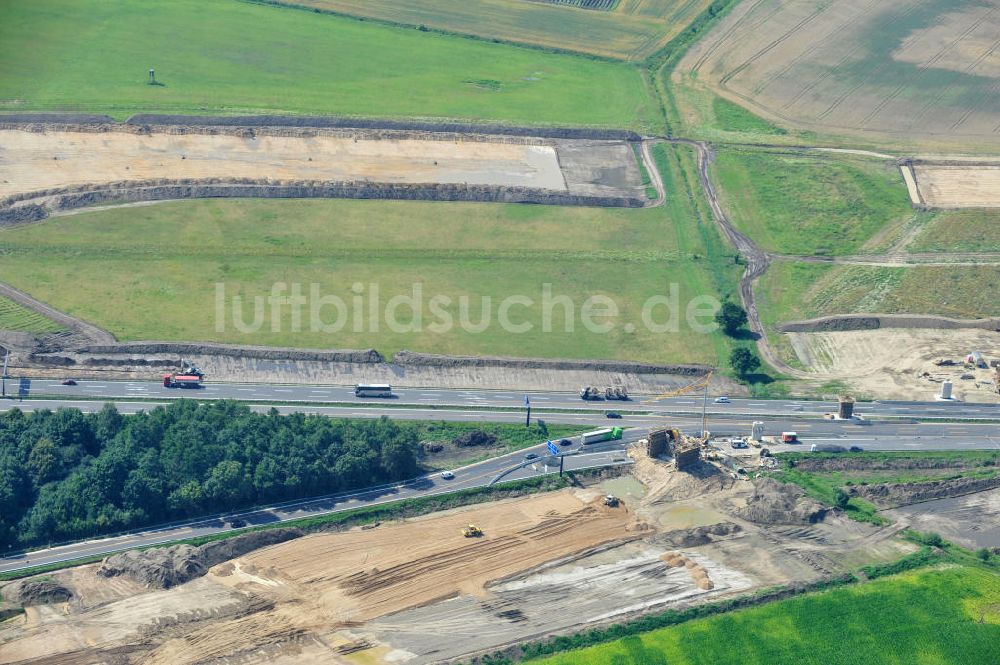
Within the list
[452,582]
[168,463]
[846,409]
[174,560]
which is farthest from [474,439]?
[846,409]

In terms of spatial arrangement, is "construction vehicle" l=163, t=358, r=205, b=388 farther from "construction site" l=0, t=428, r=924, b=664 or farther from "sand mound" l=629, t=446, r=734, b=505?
"sand mound" l=629, t=446, r=734, b=505

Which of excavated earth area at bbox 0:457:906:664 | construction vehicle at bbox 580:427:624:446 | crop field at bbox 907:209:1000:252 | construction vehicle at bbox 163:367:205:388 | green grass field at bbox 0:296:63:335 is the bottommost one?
excavated earth area at bbox 0:457:906:664

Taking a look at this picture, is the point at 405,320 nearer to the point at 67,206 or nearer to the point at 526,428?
the point at 526,428

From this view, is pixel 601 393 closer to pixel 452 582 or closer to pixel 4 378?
pixel 452 582

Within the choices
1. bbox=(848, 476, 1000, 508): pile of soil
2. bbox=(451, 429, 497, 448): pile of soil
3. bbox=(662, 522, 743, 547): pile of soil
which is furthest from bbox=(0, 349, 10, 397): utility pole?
bbox=(848, 476, 1000, 508): pile of soil

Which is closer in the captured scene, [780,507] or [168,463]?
[168,463]

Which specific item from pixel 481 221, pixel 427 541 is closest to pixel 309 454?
pixel 427 541

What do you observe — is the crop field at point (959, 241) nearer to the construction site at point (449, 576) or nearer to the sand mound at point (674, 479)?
the sand mound at point (674, 479)
